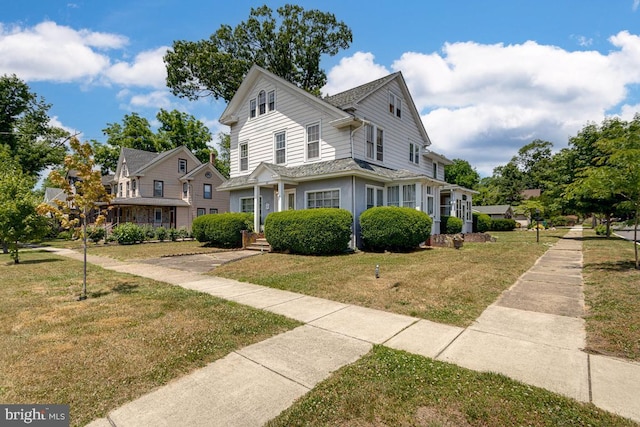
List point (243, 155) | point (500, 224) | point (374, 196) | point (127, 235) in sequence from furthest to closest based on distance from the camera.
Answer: point (500, 224), point (127, 235), point (243, 155), point (374, 196)

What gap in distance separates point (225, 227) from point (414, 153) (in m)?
13.3

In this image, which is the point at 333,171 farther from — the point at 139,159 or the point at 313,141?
the point at 139,159

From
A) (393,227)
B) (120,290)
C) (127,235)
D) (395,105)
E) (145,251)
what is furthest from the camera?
(127,235)

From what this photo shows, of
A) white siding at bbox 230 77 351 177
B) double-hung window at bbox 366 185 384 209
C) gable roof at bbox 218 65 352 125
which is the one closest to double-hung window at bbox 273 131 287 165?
white siding at bbox 230 77 351 177

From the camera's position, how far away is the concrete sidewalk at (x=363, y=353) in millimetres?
2736

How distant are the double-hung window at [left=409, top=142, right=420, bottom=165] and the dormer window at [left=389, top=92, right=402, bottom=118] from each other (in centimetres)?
236

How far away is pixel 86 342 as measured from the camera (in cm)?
412

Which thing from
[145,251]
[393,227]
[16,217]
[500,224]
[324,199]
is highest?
[324,199]

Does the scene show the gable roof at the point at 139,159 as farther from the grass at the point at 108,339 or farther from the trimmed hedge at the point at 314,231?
the grass at the point at 108,339

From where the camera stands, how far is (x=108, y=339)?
4.21m

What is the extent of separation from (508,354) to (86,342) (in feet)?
18.2

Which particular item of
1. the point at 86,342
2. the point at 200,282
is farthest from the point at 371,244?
the point at 86,342

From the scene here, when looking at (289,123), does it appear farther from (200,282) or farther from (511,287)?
(511,287)

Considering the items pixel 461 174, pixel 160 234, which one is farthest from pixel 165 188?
pixel 461 174
